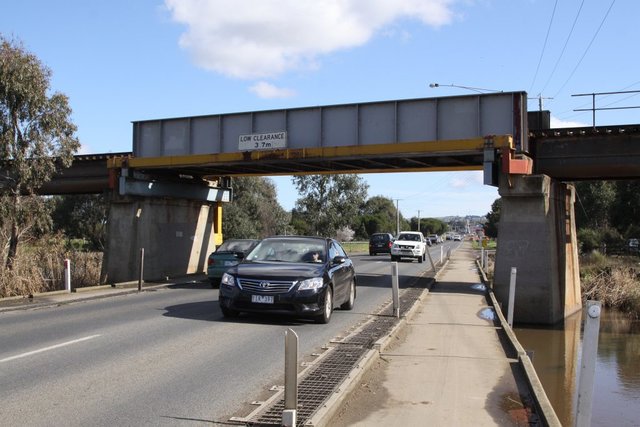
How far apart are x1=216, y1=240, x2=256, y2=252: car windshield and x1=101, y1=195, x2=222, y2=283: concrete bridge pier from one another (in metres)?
5.63

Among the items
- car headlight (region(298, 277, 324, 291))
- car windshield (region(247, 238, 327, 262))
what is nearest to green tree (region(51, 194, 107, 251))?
car windshield (region(247, 238, 327, 262))

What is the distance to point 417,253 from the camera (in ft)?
122

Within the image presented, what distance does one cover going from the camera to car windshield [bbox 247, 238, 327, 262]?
11758 mm

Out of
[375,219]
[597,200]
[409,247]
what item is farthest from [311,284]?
[375,219]

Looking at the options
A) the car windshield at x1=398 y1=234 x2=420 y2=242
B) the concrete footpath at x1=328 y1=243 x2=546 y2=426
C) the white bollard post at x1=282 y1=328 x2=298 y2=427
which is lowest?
the concrete footpath at x1=328 y1=243 x2=546 y2=426

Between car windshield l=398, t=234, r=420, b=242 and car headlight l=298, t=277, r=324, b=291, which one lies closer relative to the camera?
car headlight l=298, t=277, r=324, b=291

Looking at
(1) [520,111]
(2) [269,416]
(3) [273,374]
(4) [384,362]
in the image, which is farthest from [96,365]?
(1) [520,111]

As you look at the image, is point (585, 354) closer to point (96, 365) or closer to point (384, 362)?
point (384, 362)

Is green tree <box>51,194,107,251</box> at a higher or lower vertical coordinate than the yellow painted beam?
lower

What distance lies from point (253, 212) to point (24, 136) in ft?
133

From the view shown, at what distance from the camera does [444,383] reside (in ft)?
22.9

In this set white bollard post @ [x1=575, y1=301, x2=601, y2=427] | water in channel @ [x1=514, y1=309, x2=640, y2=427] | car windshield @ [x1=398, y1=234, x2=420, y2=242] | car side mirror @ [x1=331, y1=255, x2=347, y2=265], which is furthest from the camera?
car windshield @ [x1=398, y1=234, x2=420, y2=242]

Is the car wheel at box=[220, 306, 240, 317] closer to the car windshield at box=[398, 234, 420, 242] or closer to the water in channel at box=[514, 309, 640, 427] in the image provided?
the water in channel at box=[514, 309, 640, 427]

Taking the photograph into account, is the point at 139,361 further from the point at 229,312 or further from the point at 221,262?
the point at 221,262
